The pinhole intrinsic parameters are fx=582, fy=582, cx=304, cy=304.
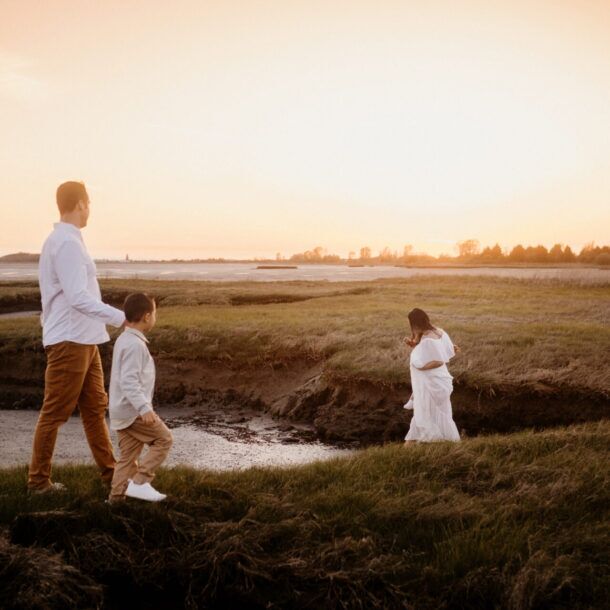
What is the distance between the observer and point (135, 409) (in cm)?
534

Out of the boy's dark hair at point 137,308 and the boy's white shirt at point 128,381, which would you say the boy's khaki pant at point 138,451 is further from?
the boy's dark hair at point 137,308

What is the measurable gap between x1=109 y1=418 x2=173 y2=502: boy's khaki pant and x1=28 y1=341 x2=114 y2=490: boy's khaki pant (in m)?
0.58

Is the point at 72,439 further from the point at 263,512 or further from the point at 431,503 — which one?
the point at 431,503

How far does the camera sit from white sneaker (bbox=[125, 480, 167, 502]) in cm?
551

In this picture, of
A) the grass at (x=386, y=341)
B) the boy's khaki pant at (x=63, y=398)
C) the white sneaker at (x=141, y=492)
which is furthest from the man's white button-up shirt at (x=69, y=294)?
the grass at (x=386, y=341)

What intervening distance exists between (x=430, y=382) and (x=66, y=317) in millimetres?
5370

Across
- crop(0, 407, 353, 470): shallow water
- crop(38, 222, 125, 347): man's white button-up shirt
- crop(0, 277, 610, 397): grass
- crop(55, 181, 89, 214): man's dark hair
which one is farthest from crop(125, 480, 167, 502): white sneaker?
crop(0, 277, 610, 397): grass

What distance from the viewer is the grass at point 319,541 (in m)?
4.62

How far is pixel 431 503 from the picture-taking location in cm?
590

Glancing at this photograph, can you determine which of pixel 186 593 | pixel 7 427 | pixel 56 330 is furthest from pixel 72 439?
pixel 186 593

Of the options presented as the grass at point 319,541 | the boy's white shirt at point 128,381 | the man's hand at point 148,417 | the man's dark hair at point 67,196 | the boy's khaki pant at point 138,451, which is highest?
the man's dark hair at point 67,196

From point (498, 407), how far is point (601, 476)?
5.09 m

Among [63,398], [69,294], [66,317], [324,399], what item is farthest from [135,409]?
[324,399]

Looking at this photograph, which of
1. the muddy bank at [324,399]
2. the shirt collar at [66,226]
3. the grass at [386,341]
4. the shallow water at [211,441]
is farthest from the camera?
the grass at [386,341]
